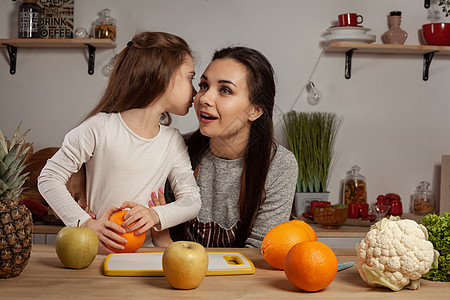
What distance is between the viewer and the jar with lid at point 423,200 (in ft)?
9.38

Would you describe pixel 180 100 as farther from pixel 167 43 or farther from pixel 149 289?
pixel 149 289

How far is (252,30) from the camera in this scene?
113 inches

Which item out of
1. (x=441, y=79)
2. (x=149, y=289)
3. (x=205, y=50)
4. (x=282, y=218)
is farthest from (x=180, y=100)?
(x=441, y=79)

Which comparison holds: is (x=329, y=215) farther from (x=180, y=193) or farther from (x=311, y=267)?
(x=311, y=267)

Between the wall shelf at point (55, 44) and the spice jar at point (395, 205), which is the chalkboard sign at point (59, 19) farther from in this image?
the spice jar at point (395, 205)

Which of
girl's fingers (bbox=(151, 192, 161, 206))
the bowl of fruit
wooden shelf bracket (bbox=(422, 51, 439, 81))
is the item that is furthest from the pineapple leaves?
wooden shelf bracket (bbox=(422, 51, 439, 81))

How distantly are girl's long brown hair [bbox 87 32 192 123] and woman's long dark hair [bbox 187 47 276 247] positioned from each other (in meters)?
0.17

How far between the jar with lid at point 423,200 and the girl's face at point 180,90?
5.80 feet

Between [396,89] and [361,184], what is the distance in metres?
0.58

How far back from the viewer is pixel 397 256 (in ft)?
2.97

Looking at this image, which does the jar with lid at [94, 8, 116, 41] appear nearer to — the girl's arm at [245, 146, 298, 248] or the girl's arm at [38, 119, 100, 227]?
the girl's arm at [38, 119, 100, 227]

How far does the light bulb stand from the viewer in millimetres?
2873

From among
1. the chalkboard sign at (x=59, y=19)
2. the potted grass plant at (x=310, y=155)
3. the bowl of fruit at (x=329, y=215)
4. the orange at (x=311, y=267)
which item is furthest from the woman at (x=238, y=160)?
the chalkboard sign at (x=59, y=19)

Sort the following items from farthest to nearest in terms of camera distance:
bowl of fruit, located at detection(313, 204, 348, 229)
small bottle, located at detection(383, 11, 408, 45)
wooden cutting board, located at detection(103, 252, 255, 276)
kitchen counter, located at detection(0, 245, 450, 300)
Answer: small bottle, located at detection(383, 11, 408, 45) < bowl of fruit, located at detection(313, 204, 348, 229) < wooden cutting board, located at detection(103, 252, 255, 276) < kitchen counter, located at detection(0, 245, 450, 300)
